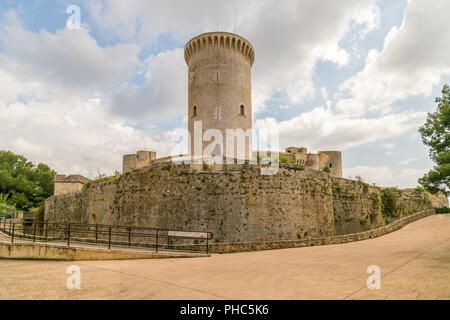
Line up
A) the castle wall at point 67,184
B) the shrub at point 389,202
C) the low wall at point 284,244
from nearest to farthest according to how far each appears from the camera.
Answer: the low wall at point 284,244 < the shrub at point 389,202 < the castle wall at point 67,184

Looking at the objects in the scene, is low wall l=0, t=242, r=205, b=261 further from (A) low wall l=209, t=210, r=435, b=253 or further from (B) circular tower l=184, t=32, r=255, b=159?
(B) circular tower l=184, t=32, r=255, b=159

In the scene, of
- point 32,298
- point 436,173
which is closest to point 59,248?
point 32,298

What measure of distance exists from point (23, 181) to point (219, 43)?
120 feet

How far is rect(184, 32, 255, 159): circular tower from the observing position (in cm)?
2136

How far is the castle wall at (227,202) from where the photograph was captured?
1273 cm

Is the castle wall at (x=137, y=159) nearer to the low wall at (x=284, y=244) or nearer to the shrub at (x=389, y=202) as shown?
the low wall at (x=284, y=244)

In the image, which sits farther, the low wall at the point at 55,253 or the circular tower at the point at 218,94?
the circular tower at the point at 218,94

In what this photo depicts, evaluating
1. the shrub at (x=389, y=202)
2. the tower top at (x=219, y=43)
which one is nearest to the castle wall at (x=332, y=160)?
the shrub at (x=389, y=202)

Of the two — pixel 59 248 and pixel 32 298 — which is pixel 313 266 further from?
pixel 59 248

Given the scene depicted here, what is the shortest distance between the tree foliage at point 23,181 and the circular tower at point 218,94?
30872 millimetres

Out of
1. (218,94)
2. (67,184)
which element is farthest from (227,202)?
(67,184)

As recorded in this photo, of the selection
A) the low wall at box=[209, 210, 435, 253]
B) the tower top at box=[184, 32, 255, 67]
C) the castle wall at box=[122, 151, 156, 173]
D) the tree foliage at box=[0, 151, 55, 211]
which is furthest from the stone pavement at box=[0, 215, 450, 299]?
the tree foliage at box=[0, 151, 55, 211]
